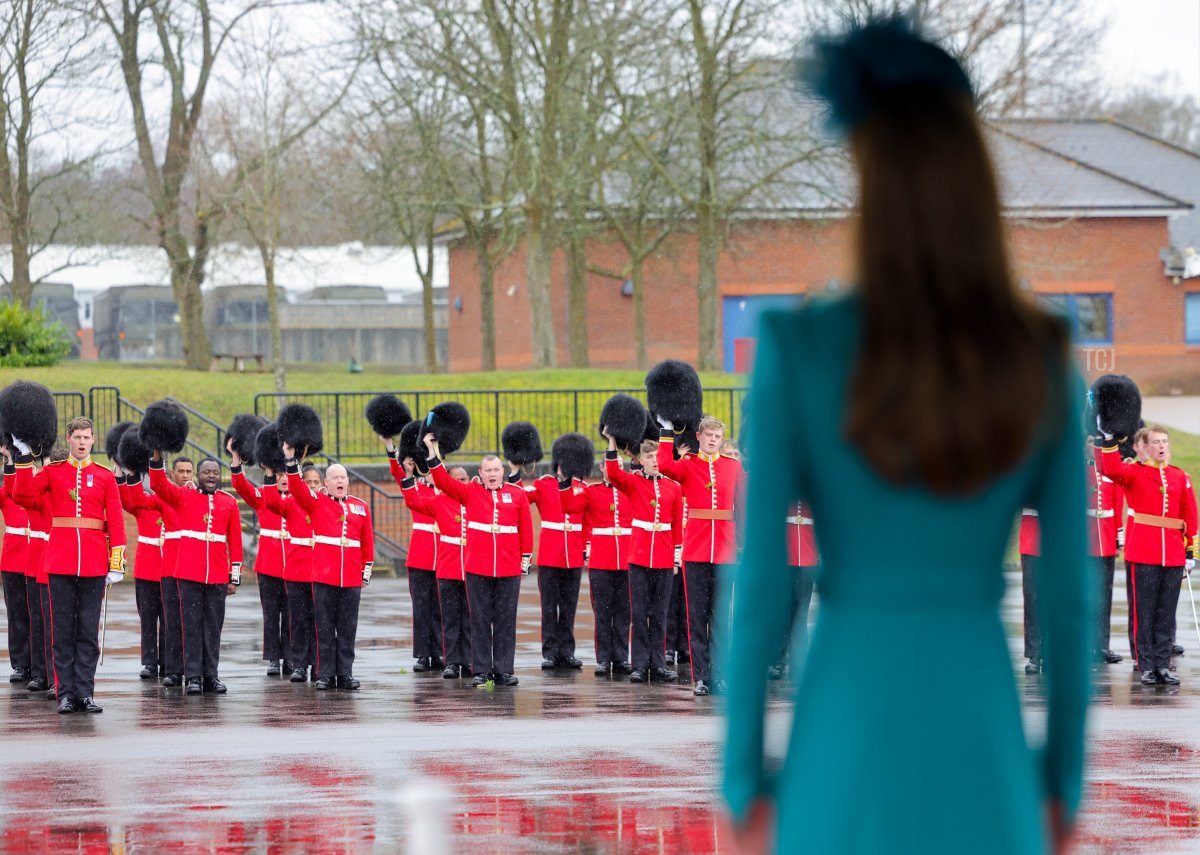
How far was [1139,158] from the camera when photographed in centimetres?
4094

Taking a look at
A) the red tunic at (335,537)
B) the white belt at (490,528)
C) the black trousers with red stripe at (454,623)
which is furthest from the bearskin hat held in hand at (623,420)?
the red tunic at (335,537)

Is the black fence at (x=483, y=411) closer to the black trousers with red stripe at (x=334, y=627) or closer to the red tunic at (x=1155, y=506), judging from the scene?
the black trousers with red stripe at (x=334, y=627)

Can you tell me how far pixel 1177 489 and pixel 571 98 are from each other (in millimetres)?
17317

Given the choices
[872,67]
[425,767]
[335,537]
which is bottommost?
[425,767]

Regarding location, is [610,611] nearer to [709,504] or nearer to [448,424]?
[709,504]

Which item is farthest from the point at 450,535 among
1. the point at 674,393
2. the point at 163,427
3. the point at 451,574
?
the point at 163,427

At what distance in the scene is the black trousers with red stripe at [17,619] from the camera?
485 inches

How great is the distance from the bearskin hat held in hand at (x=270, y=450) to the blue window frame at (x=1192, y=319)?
90.8 feet

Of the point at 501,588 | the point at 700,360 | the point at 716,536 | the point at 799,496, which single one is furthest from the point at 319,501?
the point at 700,360

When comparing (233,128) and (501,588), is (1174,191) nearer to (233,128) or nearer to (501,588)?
(233,128)

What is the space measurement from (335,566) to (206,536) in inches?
35.5

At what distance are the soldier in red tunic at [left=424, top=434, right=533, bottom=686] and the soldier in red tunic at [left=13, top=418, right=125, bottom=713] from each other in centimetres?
221

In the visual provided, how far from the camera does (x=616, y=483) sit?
1202 cm

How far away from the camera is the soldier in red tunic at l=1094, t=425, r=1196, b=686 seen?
11844 mm
